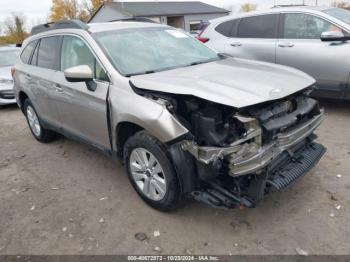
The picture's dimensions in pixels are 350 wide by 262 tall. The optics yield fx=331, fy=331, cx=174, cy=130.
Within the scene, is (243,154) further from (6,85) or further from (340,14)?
(6,85)

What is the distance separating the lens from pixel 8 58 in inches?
381

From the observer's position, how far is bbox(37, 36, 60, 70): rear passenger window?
431 centimetres

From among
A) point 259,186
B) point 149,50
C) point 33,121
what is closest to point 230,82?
point 259,186

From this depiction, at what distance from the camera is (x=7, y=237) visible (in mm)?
3141

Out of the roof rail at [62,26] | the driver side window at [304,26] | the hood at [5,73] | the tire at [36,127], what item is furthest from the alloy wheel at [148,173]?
the hood at [5,73]

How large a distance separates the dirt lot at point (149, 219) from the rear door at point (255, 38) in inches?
88.4

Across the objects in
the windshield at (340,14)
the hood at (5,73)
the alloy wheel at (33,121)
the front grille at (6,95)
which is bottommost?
the front grille at (6,95)

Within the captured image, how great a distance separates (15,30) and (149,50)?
4612 cm

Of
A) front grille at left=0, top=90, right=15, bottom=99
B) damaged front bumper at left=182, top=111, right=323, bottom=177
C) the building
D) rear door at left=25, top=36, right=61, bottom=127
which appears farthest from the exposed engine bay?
the building

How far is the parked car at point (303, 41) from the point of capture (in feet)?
16.7

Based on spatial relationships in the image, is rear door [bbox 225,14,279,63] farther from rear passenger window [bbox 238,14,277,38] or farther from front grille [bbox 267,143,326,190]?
front grille [bbox 267,143,326,190]

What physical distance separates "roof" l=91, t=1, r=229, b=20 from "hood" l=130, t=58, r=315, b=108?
3259cm

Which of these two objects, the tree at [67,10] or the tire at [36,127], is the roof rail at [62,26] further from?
the tree at [67,10]

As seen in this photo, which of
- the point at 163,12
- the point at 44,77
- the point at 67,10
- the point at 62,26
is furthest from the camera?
the point at 67,10
